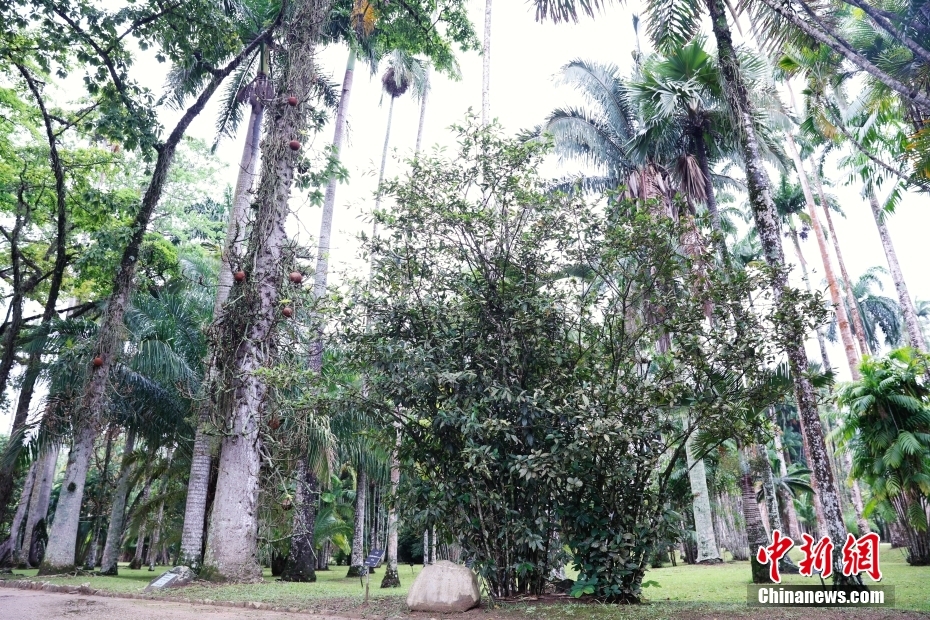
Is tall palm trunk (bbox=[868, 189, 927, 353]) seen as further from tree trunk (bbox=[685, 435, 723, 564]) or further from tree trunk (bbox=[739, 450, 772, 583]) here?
tree trunk (bbox=[739, 450, 772, 583])

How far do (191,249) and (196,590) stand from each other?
15.5 metres

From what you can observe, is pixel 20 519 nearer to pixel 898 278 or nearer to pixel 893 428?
pixel 893 428

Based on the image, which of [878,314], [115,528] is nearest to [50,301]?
[115,528]

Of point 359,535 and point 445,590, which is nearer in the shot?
point 445,590

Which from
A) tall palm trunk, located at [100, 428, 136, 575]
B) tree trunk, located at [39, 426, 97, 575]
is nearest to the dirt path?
tree trunk, located at [39, 426, 97, 575]

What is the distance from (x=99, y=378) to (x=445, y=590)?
8.55m

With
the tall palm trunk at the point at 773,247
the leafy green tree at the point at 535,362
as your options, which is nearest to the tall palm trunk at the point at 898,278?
the tall palm trunk at the point at 773,247

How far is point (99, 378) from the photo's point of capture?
11.2 meters

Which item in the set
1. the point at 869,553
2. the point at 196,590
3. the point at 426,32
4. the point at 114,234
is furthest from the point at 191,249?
the point at 869,553

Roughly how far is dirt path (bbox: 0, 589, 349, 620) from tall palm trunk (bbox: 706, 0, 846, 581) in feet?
18.9

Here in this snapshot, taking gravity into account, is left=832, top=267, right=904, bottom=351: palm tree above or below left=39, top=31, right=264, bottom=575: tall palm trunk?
above

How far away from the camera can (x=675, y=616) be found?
5484 mm

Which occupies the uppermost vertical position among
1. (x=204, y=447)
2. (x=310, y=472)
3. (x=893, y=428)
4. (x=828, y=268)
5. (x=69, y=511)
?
(x=828, y=268)

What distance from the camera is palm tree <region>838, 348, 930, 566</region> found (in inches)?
444
